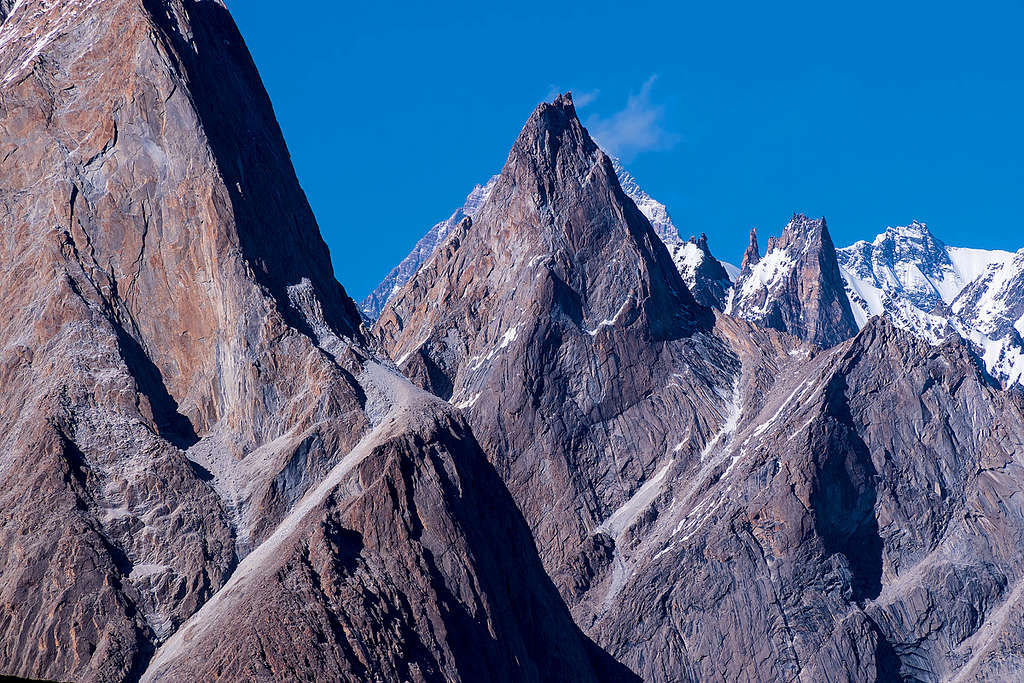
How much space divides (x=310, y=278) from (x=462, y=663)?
38435 mm

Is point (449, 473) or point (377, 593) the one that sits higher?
point (449, 473)

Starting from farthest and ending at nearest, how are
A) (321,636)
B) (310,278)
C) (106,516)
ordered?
1. (310,278)
2. (106,516)
3. (321,636)

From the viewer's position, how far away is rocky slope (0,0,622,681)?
11438 centimetres

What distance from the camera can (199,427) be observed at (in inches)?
5177

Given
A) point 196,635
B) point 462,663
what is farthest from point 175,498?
point 462,663

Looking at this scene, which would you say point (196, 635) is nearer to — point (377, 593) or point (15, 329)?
point (377, 593)

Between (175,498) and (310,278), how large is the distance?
25612 millimetres

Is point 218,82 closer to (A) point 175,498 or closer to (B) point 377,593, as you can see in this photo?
(A) point 175,498

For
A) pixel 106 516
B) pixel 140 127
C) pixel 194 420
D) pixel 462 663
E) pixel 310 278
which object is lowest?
pixel 462 663

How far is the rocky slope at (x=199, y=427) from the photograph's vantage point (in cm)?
11438

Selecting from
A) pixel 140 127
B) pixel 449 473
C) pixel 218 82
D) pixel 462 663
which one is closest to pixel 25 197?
pixel 140 127

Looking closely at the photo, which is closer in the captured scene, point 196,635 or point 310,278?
point 196,635

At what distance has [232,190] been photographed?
139m

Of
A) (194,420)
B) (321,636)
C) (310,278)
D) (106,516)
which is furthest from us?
(310,278)
